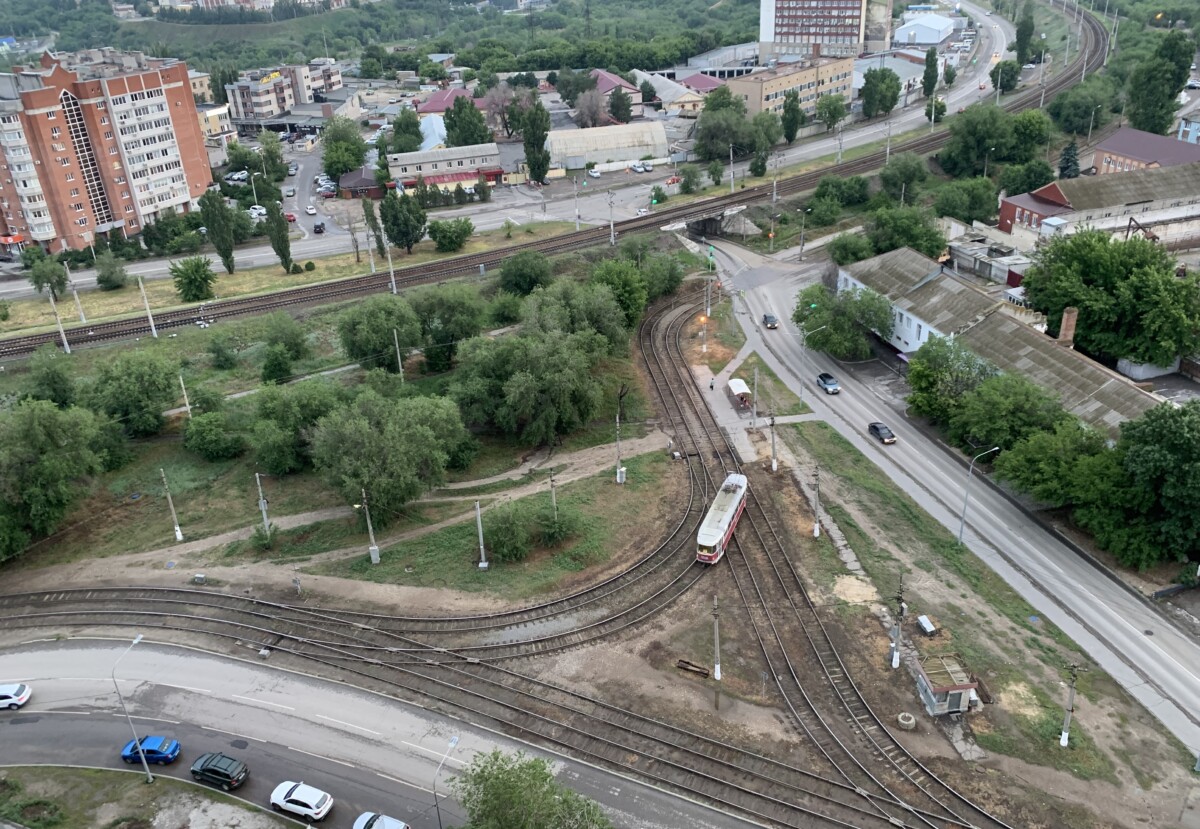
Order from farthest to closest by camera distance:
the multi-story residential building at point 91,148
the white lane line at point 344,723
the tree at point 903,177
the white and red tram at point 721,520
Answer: the tree at point 903,177
the multi-story residential building at point 91,148
the white and red tram at point 721,520
the white lane line at point 344,723

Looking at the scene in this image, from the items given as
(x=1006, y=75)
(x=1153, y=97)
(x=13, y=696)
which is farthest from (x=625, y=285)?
(x=1006, y=75)

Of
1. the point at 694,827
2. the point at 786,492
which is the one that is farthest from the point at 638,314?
the point at 694,827

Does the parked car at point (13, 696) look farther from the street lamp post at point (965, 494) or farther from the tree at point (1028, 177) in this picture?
the tree at point (1028, 177)

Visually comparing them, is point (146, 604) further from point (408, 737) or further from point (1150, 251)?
point (1150, 251)

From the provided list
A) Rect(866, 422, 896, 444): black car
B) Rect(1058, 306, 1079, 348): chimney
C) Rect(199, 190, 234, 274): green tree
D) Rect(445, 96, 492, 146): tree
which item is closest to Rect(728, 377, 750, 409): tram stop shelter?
Rect(866, 422, 896, 444): black car

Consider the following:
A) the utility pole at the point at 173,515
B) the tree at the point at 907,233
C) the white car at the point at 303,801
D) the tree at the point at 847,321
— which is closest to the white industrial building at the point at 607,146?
the tree at the point at 907,233

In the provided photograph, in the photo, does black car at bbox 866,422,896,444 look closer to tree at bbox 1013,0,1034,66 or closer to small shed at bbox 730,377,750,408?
small shed at bbox 730,377,750,408

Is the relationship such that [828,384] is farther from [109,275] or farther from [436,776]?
[109,275]
